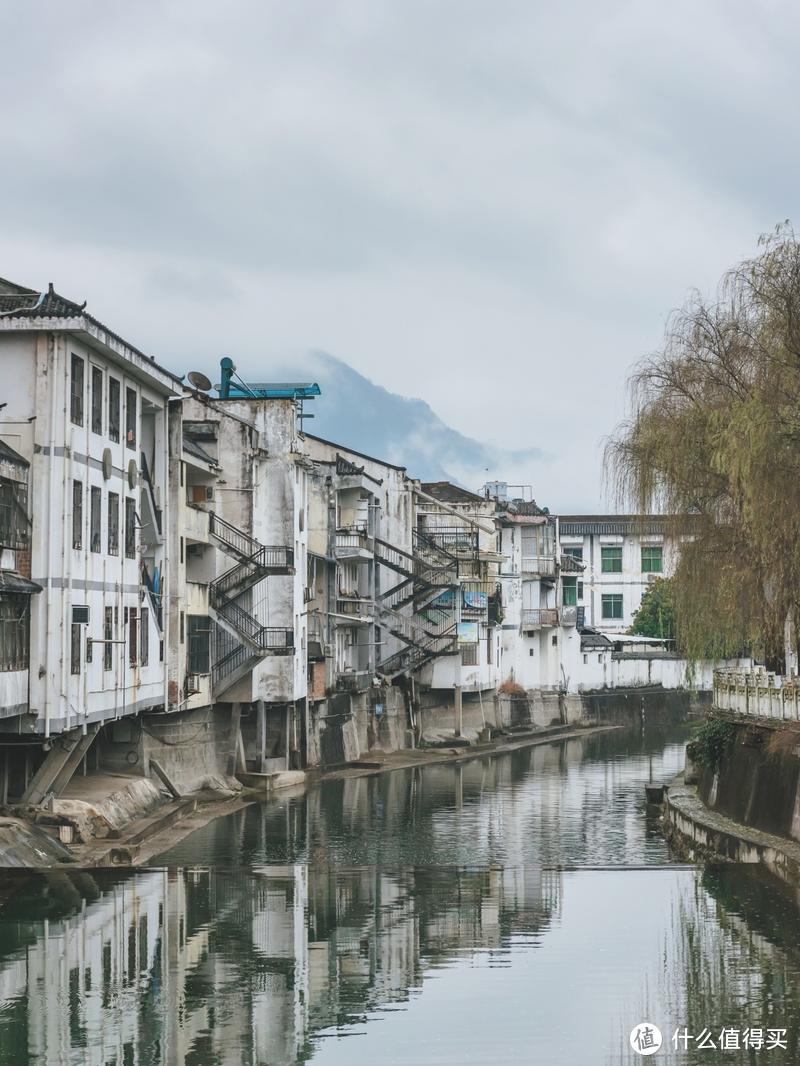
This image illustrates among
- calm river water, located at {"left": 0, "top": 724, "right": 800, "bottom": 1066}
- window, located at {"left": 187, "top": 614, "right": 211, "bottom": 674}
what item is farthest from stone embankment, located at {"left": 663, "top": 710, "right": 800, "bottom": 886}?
window, located at {"left": 187, "top": 614, "right": 211, "bottom": 674}

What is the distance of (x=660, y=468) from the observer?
140 feet

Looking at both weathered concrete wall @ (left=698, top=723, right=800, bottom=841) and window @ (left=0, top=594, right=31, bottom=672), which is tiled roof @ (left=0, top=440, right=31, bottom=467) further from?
weathered concrete wall @ (left=698, top=723, right=800, bottom=841)

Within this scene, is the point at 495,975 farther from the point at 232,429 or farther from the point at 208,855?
the point at 232,429

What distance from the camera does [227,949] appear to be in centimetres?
2884

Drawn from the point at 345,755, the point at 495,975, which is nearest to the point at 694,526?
the point at 495,975

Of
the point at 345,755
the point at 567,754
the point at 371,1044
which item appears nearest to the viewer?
the point at 371,1044

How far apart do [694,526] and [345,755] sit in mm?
28336

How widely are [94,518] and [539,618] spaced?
60.1m

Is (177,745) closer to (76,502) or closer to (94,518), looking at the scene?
(94,518)

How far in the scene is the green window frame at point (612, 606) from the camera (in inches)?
4998

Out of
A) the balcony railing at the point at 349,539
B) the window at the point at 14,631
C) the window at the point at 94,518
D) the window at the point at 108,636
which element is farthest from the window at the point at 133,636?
the balcony railing at the point at 349,539

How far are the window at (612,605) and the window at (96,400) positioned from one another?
89.7 m

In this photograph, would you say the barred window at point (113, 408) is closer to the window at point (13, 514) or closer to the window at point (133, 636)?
the window at point (133, 636)

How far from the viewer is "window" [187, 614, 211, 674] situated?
172 ft
